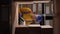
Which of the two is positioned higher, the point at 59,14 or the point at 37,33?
the point at 59,14

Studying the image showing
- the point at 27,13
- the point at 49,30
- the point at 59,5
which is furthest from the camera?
the point at 27,13

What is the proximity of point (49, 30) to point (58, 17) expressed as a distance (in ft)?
0.66

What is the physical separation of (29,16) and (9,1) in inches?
21.5

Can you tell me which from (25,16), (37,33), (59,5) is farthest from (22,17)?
(59,5)

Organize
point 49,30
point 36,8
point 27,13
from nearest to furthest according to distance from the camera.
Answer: point 49,30 < point 27,13 < point 36,8

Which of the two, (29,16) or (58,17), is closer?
(58,17)

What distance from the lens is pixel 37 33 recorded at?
0.87 meters

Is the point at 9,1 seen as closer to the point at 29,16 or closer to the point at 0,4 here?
the point at 0,4

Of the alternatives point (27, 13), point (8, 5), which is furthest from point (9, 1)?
point (27, 13)

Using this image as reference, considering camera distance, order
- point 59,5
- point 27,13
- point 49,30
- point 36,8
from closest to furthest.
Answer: point 59,5
point 49,30
point 27,13
point 36,8

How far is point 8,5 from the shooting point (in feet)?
2.35

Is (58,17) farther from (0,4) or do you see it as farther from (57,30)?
(0,4)

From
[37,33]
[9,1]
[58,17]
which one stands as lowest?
[37,33]

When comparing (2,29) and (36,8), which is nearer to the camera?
(2,29)
